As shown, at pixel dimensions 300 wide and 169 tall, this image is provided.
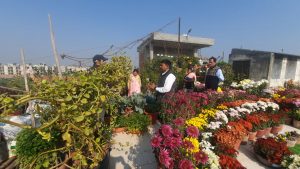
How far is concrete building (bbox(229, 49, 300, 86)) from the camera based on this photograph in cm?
1273

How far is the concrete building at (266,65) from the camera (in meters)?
12.7

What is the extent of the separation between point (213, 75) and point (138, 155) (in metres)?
3.75

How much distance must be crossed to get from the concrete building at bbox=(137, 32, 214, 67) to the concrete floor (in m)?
11.9

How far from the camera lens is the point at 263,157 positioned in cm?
347

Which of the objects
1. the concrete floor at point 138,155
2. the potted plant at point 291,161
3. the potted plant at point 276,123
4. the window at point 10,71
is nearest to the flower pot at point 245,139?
the concrete floor at point 138,155

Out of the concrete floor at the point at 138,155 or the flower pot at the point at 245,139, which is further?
the flower pot at the point at 245,139

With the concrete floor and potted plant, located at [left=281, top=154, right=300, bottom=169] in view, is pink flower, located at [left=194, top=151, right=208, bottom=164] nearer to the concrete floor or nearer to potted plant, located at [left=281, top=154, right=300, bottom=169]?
the concrete floor

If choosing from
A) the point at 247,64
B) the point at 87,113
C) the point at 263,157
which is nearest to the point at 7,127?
the point at 87,113

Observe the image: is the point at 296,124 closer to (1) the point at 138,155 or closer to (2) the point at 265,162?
(2) the point at 265,162

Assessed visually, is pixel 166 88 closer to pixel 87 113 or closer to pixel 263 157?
pixel 263 157

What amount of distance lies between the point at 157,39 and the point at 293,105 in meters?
10.9

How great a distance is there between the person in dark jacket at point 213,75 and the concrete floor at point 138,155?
7.39 ft

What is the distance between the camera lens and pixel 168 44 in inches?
677

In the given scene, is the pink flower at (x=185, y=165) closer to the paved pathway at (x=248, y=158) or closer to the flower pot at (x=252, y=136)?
the paved pathway at (x=248, y=158)
